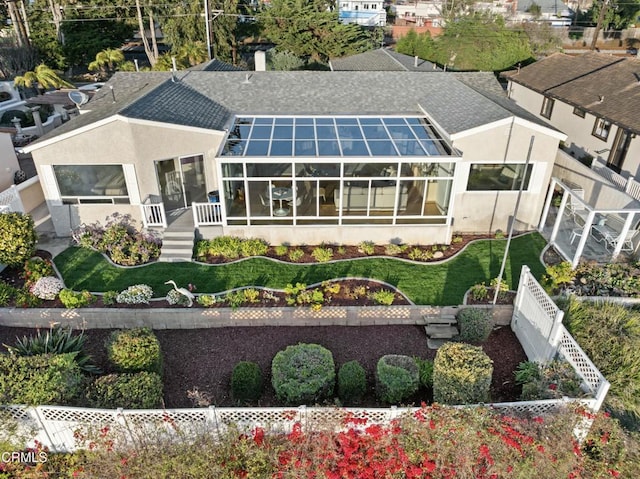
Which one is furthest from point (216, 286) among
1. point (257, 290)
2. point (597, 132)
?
point (597, 132)

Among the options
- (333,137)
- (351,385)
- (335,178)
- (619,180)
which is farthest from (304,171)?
(619,180)

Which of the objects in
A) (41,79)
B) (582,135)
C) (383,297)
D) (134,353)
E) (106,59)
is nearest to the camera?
(134,353)

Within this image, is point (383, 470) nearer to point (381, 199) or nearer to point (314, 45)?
point (381, 199)

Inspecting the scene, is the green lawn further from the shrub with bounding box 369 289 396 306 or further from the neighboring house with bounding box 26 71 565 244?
the neighboring house with bounding box 26 71 565 244

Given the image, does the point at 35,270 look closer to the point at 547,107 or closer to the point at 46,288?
the point at 46,288

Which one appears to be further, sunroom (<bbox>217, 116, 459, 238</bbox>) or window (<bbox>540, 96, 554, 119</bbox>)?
window (<bbox>540, 96, 554, 119</bbox>)

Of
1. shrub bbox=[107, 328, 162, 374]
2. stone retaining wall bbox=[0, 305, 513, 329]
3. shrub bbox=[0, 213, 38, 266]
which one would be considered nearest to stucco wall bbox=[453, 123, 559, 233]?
stone retaining wall bbox=[0, 305, 513, 329]
